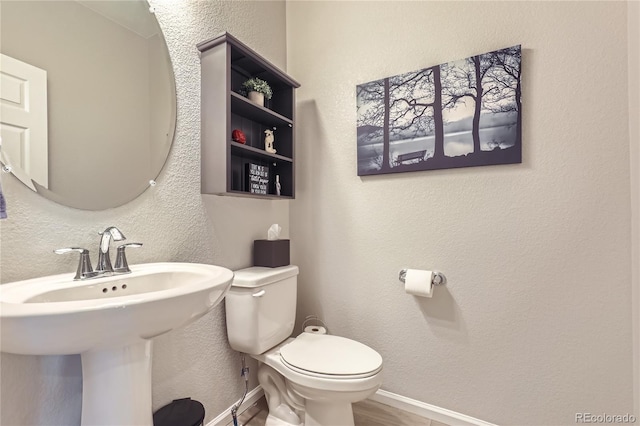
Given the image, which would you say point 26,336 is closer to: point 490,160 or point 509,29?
point 490,160

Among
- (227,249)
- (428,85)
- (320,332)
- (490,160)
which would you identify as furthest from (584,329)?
(227,249)

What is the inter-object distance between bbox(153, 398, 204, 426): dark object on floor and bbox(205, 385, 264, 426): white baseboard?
0.85 ft

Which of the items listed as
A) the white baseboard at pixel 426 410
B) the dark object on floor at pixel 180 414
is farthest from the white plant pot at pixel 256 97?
the white baseboard at pixel 426 410

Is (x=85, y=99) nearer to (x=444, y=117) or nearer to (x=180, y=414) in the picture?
(x=180, y=414)

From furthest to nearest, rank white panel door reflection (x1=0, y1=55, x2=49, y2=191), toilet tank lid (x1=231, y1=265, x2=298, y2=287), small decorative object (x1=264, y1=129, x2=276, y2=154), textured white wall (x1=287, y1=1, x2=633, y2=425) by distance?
small decorative object (x1=264, y1=129, x2=276, y2=154), toilet tank lid (x1=231, y1=265, x2=298, y2=287), textured white wall (x1=287, y1=1, x2=633, y2=425), white panel door reflection (x1=0, y1=55, x2=49, y2=191)

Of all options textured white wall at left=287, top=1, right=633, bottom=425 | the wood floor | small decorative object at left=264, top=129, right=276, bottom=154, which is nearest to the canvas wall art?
textured white wall at left=287, top=1, right=633, bottom=425

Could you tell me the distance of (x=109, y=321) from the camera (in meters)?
0.59

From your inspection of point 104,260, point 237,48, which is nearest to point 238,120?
point 237,48

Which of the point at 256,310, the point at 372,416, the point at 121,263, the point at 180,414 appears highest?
the point at 121,263

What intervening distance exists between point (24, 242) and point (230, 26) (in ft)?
4.29

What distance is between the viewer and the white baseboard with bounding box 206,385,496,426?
1379 millimetres

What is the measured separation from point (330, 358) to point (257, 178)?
93 centimetres

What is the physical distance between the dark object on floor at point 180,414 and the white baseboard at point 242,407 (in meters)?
0.26

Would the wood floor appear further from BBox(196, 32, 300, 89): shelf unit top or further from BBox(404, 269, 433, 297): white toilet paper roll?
BBox(196, 32, 300, 89): shelf unit top
